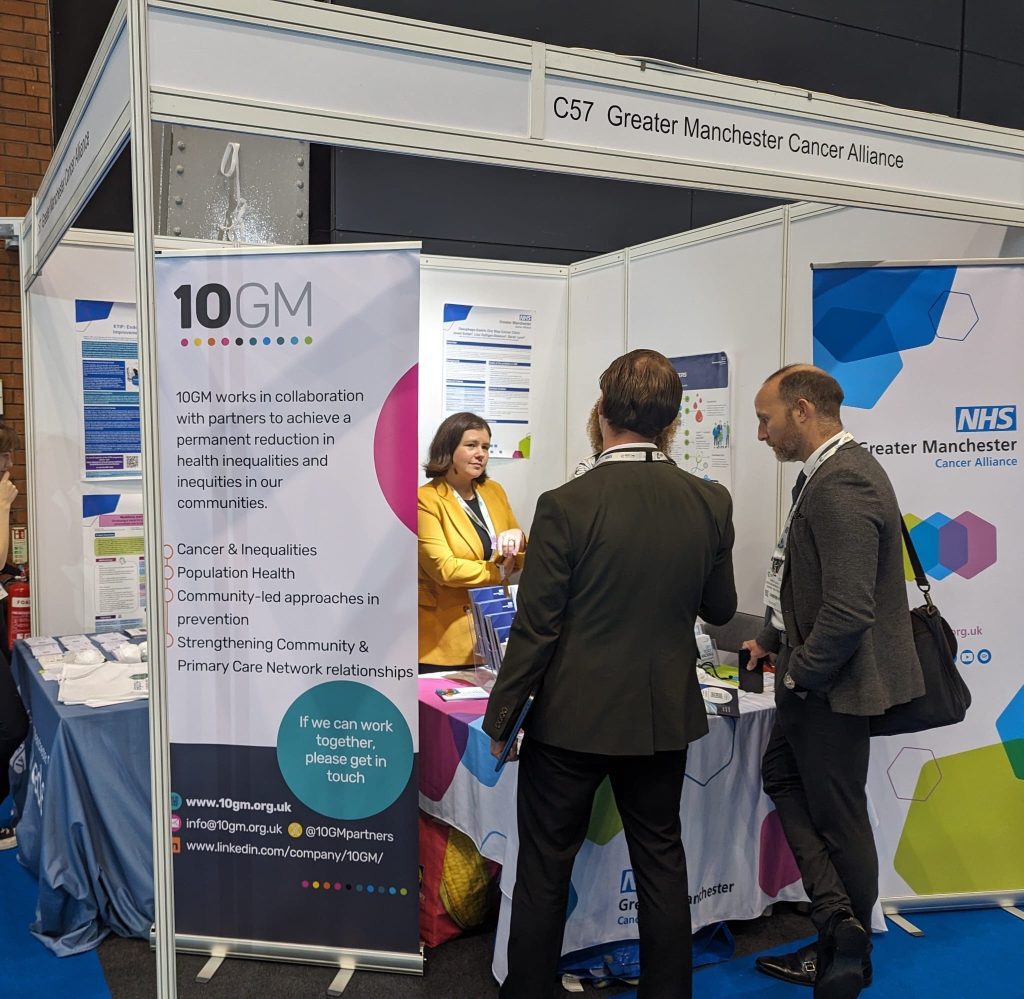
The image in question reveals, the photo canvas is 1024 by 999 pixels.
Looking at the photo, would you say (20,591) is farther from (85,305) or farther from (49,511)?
(85,305)

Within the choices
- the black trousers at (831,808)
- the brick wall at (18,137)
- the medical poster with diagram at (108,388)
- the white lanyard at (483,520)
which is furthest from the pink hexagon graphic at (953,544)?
the brick wall at (18,137)

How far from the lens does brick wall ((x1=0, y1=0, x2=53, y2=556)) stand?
4.23 meters

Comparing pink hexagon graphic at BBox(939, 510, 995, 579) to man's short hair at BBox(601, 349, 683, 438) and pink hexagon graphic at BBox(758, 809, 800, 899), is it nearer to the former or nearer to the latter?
pink hexagon graphic at BBox(758, 809, 800, 899)

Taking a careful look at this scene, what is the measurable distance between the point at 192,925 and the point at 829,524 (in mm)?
1940

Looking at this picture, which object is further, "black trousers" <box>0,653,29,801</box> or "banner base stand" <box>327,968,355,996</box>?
"black trousers" <box>0,653,29,801</box>

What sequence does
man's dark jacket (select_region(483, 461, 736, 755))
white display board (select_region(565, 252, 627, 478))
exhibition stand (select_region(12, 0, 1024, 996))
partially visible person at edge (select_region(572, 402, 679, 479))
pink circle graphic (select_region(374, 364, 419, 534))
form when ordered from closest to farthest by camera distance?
exhibition stand (select_region(12, 0, 1024, 996)) → man's dark jacket (select_region(483, 461, 736, 755)) → partially visible person at edge (select_region(572, 402, 679, 479)) → pink circle graphic (select_region(374, 364, 419, 534)) → white display board (select_region(565, 252, 627, 478))

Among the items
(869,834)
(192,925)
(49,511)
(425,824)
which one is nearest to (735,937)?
(869,834)

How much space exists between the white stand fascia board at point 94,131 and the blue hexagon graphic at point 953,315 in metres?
2.20

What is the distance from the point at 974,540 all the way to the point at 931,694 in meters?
0.74

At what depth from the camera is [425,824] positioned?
250cm

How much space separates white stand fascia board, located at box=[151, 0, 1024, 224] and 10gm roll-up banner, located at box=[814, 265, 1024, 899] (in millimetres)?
381

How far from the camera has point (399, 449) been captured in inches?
87.4

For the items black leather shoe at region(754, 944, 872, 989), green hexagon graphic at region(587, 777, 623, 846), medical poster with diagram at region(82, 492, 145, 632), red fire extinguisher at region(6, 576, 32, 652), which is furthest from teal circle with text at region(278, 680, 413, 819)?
red fire extinguisher at region(6, 576, 32, 652)

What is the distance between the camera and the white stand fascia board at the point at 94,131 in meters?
1.56
